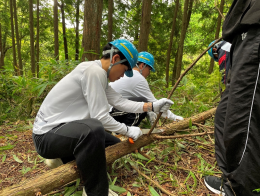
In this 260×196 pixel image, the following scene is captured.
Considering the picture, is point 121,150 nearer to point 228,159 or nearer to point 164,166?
point 164,166

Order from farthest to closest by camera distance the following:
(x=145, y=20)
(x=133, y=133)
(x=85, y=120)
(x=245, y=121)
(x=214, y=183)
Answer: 1. (x=145, y=20)
2. (x=133, y=133)
3. (x=214, y=183)
4. (x=85, y=120)
5. (x=245, y=121)

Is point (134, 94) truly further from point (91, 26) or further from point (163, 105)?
point (91, 26)

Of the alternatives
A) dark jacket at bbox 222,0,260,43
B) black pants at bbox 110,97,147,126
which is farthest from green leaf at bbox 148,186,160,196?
dark jacket at bbox 222,0,260,43

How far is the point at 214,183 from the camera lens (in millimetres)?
1666

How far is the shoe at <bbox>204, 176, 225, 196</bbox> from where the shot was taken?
1618mm

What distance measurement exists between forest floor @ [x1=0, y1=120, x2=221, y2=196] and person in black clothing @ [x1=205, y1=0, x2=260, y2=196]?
475 millimetres

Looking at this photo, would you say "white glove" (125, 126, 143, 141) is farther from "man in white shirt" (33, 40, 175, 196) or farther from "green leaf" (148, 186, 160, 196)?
"green leaf" (148, 186, 160, 196)

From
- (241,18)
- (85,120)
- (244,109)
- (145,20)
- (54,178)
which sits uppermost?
(145,20)

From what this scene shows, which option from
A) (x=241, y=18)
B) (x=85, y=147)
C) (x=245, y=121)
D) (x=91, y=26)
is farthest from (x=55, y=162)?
(x=91, y=26)

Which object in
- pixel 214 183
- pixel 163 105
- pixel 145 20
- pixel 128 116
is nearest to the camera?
pixel 214 183

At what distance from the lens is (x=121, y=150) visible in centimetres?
181

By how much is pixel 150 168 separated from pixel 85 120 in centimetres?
101

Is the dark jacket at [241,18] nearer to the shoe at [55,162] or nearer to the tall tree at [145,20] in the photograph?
the shoe at [55,162]

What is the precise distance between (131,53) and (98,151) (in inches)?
37.9
